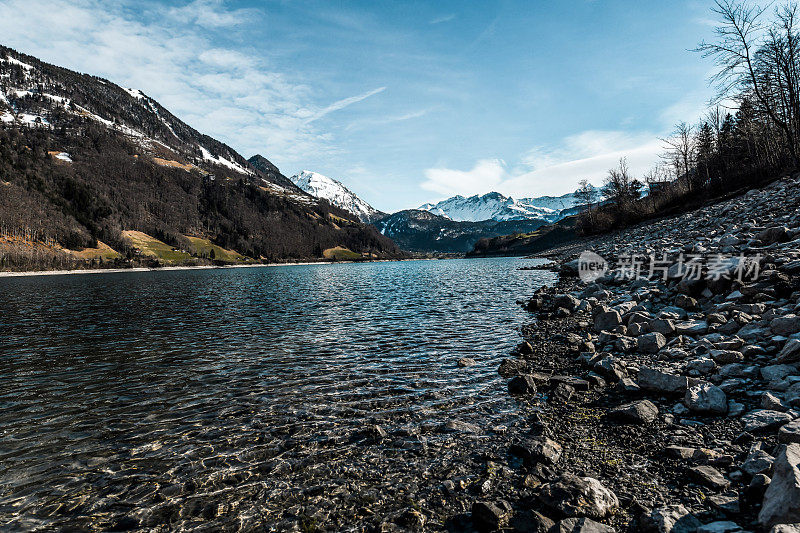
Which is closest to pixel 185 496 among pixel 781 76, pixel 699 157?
pixel 781 76

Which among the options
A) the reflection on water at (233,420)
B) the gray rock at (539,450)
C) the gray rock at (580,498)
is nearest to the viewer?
the gray rock at (580,498)

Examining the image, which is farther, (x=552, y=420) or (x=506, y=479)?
(x=552, y=420)

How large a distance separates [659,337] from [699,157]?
88.6 meters

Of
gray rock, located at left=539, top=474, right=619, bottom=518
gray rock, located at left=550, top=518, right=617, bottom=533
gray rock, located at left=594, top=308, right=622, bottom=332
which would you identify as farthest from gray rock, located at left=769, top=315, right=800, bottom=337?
gray rock, located at left=550, top=518, right=617, bottom=533

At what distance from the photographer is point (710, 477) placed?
23.0 ft

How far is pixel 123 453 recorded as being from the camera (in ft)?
33.5

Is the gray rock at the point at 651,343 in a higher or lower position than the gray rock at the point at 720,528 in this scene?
higher

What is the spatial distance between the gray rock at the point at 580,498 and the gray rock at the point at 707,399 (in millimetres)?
5076

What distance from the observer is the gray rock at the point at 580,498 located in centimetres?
662

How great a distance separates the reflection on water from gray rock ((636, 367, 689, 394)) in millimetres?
4691

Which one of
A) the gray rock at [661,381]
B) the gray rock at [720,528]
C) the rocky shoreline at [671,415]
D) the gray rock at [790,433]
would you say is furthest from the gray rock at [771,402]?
the gray rock at [720,528]

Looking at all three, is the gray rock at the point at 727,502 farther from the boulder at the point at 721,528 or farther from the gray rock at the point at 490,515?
the gray rock at the point at 490,515

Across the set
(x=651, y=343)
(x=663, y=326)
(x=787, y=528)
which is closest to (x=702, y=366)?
(x=651, y=343)

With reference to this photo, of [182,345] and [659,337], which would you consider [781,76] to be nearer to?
[659,337]
